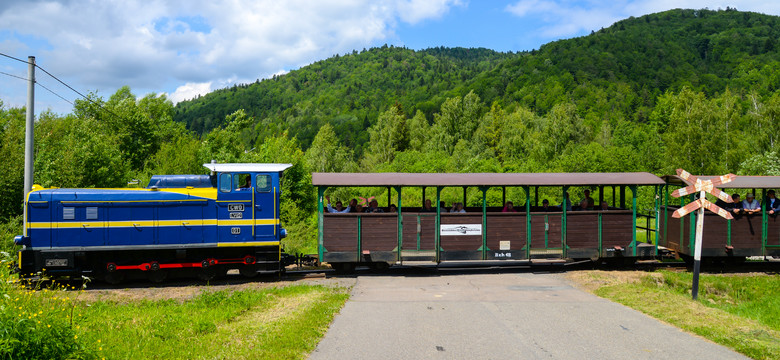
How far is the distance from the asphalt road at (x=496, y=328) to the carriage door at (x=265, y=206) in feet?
11.9

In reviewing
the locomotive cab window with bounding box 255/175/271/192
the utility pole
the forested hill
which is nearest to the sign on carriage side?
the locomotive cab window with bounding box 255/175/271/192

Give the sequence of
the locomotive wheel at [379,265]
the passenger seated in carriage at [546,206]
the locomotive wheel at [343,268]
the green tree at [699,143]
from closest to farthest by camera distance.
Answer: the locomotive wheel at [343,268] → the locomotive wheel at [379,265] → the passenger seated in carriage at [546,206] → the green tree at [699,143]

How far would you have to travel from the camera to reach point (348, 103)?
512 ft

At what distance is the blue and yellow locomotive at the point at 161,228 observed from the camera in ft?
49.0

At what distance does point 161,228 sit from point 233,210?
2.23 m

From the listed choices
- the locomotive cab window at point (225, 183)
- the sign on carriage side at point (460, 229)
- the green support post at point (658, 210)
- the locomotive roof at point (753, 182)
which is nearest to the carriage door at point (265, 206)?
the locomotive cab window at point (225, 183)

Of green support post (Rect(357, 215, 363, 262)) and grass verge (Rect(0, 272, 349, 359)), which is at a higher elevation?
green support post (Rect(357, 215, 363, 262))

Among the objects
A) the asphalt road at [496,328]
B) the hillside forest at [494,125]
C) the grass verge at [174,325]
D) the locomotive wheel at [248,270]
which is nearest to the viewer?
the grass verge at [174,325]

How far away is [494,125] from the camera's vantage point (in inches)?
3248

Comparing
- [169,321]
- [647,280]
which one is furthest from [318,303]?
[647,280]

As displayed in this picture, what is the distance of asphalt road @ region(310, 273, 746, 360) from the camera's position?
891 centimetres

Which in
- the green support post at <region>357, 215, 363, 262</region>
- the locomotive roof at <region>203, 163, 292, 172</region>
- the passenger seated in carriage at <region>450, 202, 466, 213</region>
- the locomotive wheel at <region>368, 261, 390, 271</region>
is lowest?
the locomotive wheel at <region>368, 261, 390, 271</region>

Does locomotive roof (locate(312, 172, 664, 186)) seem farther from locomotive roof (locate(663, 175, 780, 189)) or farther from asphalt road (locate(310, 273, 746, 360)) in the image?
asphalt road (locate(310, 273, 746, 360))

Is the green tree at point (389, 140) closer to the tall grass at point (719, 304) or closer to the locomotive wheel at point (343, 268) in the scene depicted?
the locomotive wheel at point (343, 268)
